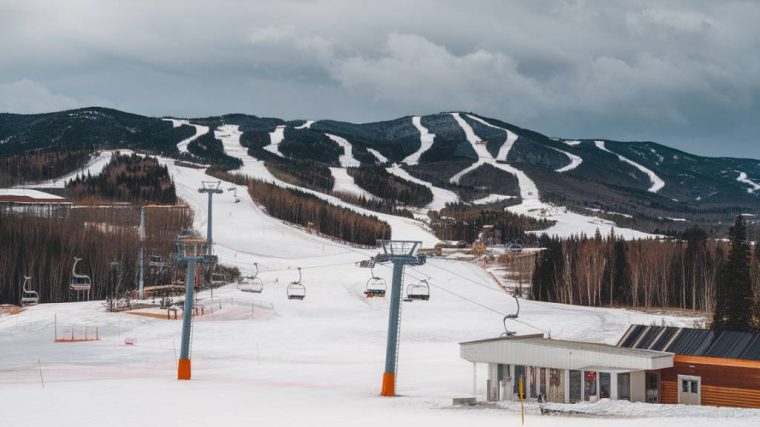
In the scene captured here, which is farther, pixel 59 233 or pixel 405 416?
pixel 59 233

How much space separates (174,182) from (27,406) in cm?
14597

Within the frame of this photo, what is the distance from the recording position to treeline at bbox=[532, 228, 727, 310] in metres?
105

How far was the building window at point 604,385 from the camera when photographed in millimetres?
39250

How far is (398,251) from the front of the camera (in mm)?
45312

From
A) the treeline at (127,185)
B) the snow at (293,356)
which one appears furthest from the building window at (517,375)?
the treeline at (127,185)

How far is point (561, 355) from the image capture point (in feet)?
129

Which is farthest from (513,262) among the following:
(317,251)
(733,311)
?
(733,311)

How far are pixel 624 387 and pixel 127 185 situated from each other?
15011 centimetres

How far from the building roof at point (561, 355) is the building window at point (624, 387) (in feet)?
3.32

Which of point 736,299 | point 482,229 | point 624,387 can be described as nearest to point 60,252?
point 736,299

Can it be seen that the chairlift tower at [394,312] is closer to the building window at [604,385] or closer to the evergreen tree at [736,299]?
the building window at [604,385]

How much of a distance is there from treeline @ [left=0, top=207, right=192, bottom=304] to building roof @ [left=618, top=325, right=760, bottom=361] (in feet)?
212

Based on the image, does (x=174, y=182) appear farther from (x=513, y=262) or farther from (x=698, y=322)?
(x=698, y=322)

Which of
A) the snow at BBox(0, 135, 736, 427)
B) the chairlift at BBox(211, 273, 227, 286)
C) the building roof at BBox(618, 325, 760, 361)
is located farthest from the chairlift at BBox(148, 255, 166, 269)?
the building roof at BBox(618, 325, 760, 361)
